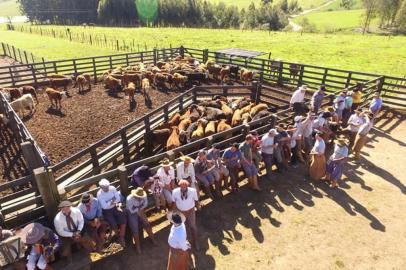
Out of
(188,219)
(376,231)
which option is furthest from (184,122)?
(376,231)

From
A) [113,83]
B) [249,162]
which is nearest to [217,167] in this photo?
[249,162]

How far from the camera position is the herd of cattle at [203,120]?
10016mm

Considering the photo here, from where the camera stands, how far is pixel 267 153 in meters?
8.75

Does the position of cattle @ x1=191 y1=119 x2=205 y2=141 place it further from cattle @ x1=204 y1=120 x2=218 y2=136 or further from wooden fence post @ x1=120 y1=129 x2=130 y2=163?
wooden fence post @ x1=120 y1=129 x2=130 y2=163

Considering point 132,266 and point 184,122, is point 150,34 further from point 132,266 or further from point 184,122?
point 132,266

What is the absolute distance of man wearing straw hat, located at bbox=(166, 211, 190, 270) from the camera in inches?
201

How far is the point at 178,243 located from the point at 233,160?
3249 mm

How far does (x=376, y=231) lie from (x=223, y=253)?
11.7 feet

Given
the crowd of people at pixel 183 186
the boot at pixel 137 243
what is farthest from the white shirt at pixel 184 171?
the boot at pixel 137 243

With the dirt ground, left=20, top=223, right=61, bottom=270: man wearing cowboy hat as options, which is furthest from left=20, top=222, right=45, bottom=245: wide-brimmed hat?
the dirt ground

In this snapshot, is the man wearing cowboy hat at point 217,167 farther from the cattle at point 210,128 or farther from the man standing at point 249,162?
the cattle at point 210,128

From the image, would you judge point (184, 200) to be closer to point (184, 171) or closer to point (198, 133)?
point (184, 171)

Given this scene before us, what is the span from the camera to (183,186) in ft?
19.9

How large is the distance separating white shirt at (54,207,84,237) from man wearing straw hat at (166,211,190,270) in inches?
66.1
